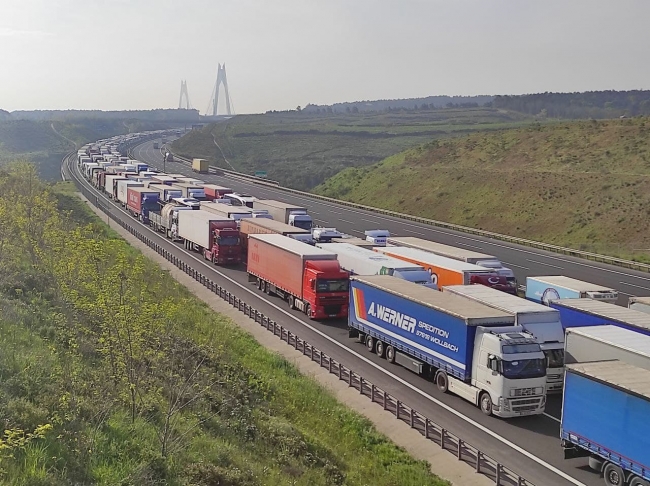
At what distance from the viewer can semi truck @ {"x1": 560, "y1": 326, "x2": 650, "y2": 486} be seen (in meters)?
16.6

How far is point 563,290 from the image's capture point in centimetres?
3516

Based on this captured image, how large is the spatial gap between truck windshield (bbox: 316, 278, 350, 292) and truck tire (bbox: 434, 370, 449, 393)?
35.4 feet

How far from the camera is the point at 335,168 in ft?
495

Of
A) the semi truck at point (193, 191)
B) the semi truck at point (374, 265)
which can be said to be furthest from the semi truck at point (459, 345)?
the semi truck at point (193, 191)

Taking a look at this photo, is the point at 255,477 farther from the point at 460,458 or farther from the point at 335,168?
the point at 335,168

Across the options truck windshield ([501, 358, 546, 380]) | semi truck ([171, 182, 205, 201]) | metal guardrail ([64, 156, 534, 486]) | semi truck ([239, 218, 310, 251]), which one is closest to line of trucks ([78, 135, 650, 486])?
truck windshield ([501, 358, 546, 380])

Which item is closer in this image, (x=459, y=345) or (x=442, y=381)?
(x=459, y=345)

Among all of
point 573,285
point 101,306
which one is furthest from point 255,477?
point 573,285

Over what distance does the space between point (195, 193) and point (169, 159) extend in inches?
3626

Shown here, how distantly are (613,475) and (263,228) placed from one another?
109 ft

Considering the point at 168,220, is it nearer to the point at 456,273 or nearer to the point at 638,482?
the point at 456,273

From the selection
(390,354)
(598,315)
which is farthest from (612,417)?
(390,354)

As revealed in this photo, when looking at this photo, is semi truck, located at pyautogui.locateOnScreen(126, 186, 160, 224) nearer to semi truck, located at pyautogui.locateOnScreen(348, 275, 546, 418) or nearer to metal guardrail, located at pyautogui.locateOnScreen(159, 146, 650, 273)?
metal guardrail, located at pyautogui.locateOnScreen(159, 146, 650, 273)

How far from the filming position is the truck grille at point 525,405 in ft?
73.7
